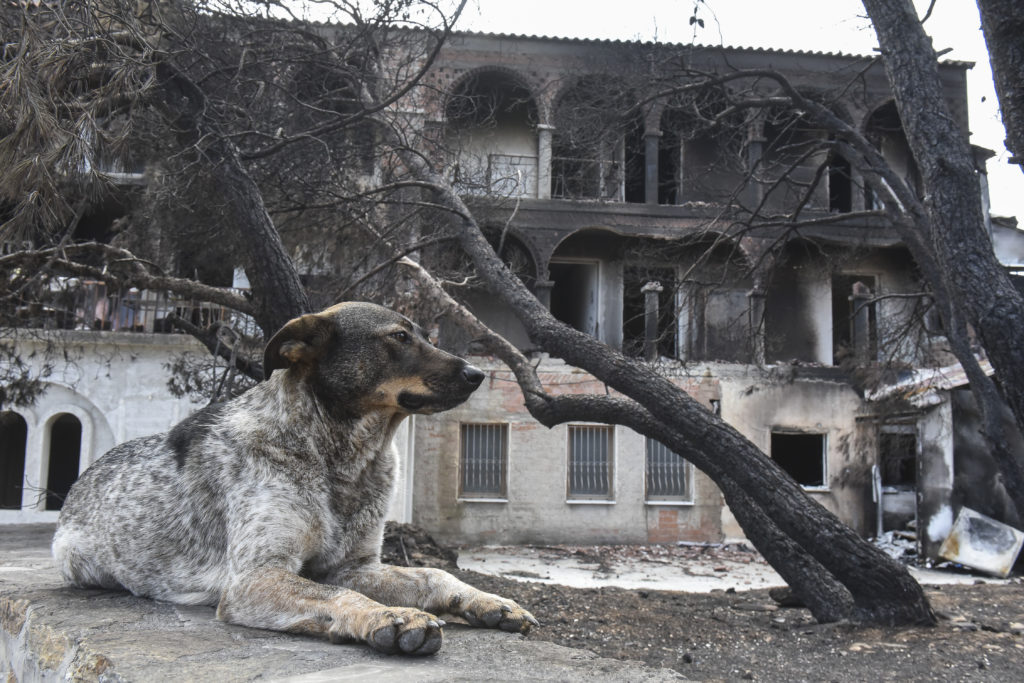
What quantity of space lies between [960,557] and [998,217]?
767 centimetres

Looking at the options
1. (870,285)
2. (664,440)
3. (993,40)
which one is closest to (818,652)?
(664,440)

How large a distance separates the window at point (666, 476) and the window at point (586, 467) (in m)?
0.86

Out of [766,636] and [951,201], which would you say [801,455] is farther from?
[951,201]

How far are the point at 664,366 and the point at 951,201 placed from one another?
8.59 meters

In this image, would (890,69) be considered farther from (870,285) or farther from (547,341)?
(870,285)

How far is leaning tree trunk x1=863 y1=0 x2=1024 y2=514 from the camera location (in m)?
5.02

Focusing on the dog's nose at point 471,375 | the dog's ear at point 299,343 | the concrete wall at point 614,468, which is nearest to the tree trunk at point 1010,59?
the dog's nose at point 471,375

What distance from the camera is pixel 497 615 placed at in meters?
2.91

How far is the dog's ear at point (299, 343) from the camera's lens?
3.22 metres

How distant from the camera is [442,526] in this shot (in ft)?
54.3

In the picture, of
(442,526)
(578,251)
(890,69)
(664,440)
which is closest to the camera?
(890,69)

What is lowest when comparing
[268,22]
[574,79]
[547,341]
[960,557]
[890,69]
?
[960,557]

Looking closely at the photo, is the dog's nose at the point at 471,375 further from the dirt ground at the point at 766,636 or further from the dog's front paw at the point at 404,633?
the dirt ground at the point at 766,636

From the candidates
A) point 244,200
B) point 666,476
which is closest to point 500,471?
point 666,476
